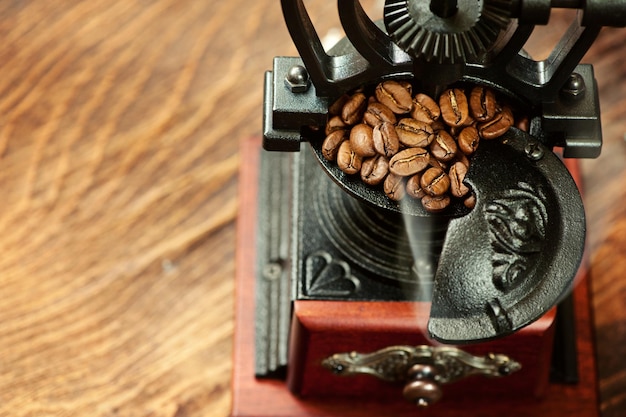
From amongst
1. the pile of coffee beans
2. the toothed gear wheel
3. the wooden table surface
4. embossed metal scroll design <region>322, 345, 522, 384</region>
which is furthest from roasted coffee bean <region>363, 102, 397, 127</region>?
the wooden table surface

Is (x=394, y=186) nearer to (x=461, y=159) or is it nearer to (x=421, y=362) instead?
(x=461, y=159)

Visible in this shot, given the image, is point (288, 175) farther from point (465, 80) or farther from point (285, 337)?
point (465, 80)

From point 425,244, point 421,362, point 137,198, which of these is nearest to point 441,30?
point 425,244

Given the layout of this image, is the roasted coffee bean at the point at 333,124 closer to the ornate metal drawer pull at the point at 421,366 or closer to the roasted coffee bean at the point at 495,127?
the roasted coffee bean at the point at 495,127

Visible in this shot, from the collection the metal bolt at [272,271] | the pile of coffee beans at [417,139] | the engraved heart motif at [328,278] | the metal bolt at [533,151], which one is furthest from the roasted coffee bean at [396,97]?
the metal bolt at [272,271]

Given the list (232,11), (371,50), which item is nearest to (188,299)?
(232,11)

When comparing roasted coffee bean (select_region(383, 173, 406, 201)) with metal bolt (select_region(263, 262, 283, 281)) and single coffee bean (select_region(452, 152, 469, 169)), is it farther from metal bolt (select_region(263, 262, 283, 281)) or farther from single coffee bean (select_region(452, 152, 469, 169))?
metal bolt (select_region(263, 262, 283, 281))

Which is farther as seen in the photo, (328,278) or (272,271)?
(272,271)
